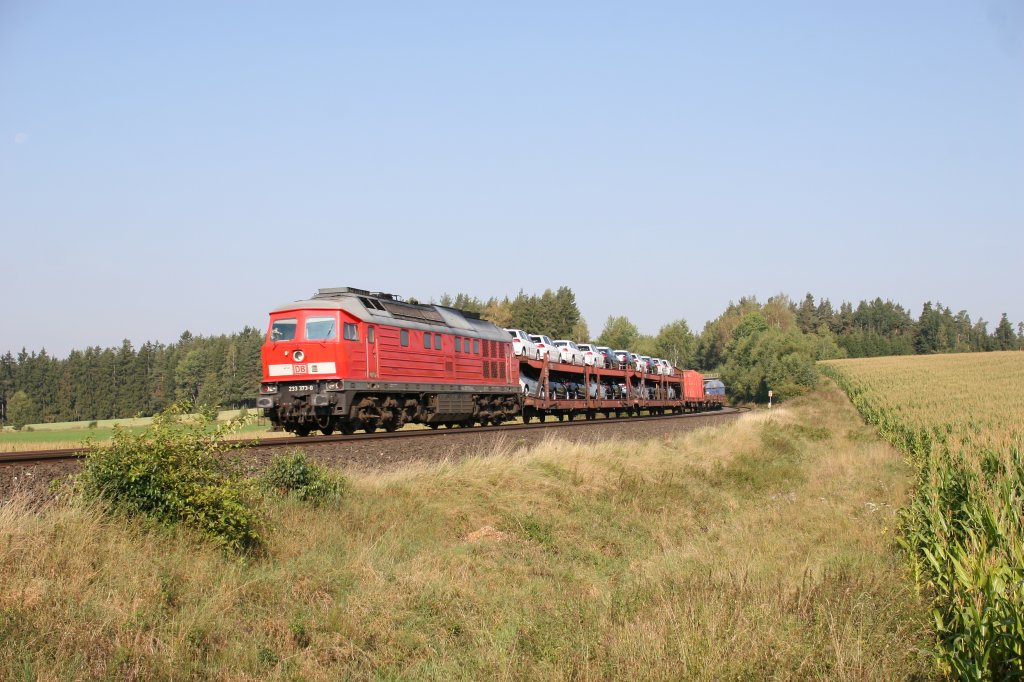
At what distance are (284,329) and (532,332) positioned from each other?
9442 centimetres

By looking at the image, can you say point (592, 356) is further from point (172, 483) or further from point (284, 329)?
point (172, 483)

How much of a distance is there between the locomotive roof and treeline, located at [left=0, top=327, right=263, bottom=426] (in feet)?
267

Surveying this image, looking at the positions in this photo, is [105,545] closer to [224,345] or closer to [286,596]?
[286,596]

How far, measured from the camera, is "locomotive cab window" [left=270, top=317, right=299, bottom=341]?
21.0m

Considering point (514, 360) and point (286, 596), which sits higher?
point (514, 360)

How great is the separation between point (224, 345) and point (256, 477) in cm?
13410

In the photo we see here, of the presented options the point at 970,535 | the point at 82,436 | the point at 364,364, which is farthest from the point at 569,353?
the point at 970,535

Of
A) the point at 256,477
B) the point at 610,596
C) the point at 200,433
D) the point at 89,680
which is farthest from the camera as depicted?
the point at 256,477

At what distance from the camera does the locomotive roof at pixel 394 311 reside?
21.3m

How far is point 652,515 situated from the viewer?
15719 millimetres

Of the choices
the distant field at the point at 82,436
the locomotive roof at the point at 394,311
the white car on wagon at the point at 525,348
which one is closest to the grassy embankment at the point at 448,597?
the distant field at the point at 82,436

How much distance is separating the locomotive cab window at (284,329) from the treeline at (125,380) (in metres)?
85.7

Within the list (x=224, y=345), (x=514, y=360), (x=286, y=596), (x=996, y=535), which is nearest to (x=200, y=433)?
(x=286, y=596)

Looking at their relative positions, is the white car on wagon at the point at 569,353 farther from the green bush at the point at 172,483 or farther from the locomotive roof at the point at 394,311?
the green bush at the point at 172,483
